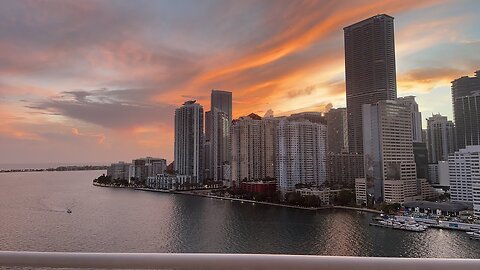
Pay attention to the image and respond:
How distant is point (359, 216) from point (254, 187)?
6021mm

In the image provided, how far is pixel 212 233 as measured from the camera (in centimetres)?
783

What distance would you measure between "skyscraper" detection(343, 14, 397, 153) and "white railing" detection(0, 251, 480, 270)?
2798 cm

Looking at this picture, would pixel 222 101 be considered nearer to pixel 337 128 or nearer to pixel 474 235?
pixel 337 128

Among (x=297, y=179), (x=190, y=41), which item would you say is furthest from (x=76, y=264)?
(x=297, y=179)

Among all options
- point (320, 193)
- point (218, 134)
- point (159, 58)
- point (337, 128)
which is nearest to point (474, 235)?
point (320, 193)

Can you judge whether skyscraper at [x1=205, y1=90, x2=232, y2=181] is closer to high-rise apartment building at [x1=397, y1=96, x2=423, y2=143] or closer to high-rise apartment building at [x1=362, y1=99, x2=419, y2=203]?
high-rise apartment building at [x1=362, y1=99, x2=419, y2=203]

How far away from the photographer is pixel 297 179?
15.2 m

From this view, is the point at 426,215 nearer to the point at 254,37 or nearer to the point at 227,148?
the point at 254,37

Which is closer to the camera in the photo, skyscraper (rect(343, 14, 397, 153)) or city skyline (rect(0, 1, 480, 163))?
city skyline (rect(0, 1, 480, 163))

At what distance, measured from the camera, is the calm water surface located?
6352mm

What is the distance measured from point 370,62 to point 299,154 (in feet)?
57.4

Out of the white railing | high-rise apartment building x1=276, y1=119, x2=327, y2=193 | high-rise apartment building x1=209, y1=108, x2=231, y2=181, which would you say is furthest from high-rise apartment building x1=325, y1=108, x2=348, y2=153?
the white railing

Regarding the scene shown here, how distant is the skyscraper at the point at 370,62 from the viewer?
28203 millimetres

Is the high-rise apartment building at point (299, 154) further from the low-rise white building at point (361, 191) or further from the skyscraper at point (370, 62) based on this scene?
the skyscraper at point (370, 62)
